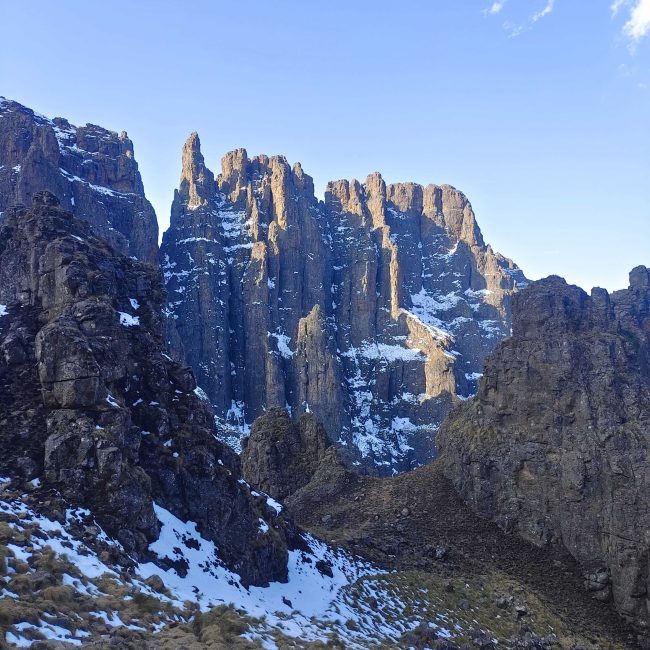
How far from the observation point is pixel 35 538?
20625mm

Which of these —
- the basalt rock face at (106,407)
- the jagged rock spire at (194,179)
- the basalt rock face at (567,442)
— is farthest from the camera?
the jagged rock spire at (194,179)

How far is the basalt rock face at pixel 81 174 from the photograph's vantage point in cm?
13050

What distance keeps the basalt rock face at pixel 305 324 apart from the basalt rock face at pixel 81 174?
20.7m

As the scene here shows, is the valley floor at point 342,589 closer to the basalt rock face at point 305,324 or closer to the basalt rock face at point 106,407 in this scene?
the basalt rock face at point 106,407

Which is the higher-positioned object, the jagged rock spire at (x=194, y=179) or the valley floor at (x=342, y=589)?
the jagged rock spire at (x=194, y=179)

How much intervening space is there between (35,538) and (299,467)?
52682 millimetres

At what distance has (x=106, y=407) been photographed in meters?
29.1

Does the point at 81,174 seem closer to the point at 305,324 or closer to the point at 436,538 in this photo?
the point at 305,324

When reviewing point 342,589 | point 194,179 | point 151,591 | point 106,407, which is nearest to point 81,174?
point 194,179

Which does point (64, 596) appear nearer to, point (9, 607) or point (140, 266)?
point (9, 607)

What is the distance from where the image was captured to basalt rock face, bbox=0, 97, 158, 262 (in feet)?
428

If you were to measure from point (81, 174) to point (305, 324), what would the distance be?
6916cm

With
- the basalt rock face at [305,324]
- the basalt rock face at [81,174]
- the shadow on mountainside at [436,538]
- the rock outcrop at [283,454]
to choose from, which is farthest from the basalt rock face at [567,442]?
the basalt rock face at [81,174]

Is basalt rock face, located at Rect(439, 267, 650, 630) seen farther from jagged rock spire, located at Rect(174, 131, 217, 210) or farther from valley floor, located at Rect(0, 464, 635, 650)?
jagged rock spire, located at Rect(174, 131, 217, 210)
